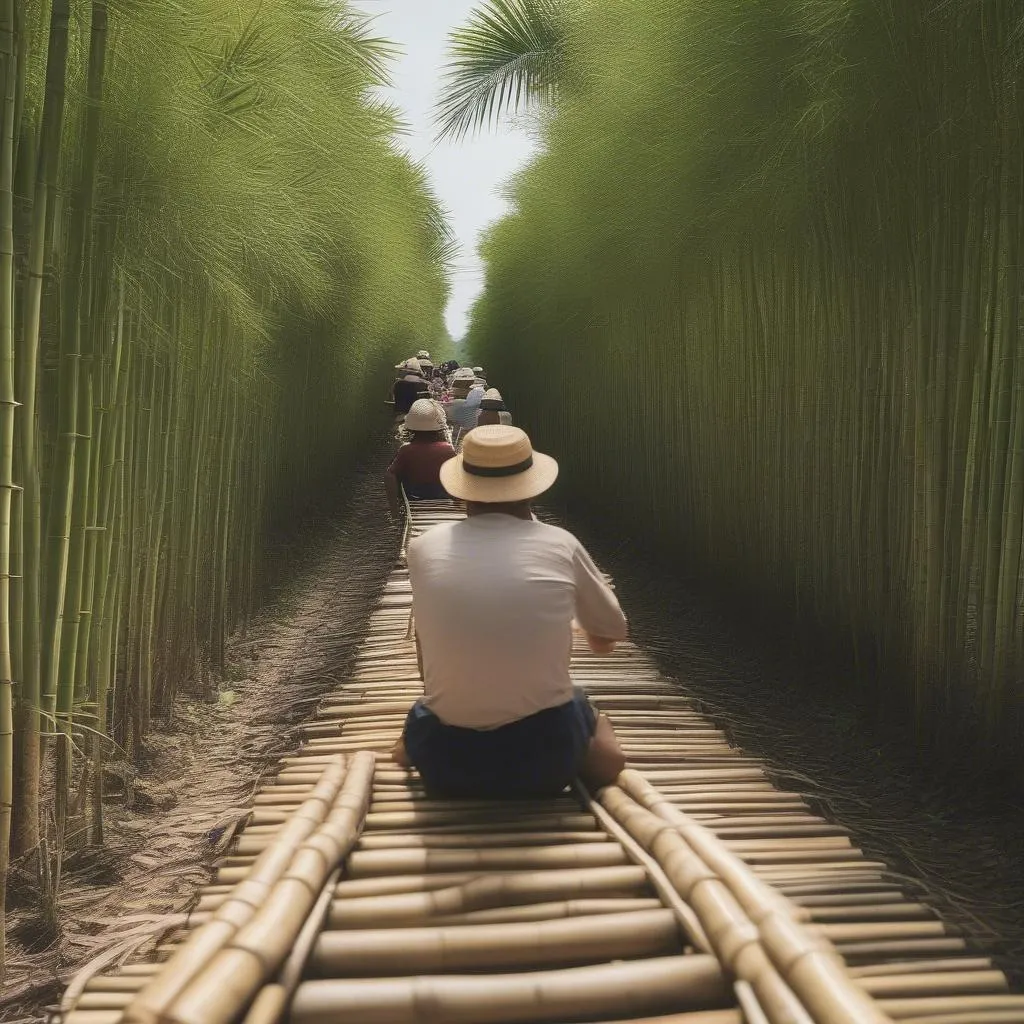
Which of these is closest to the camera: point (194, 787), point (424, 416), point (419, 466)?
point (194, 787)

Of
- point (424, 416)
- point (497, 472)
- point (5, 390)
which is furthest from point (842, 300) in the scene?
point (5, 390)

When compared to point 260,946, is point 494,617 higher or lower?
higher

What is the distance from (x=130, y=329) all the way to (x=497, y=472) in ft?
5.02

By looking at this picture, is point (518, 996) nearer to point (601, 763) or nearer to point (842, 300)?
point (601, 763)

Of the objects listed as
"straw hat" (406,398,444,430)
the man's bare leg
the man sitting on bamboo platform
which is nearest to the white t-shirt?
the man sitting on bamboo platform

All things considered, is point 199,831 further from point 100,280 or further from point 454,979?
point 454,979

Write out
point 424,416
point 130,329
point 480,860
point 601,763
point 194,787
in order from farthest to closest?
point 424,416 → point 194,787 → point 130,329 → point 601,763 → point 480,860

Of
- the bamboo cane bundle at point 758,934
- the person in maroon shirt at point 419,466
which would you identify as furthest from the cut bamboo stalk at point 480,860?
the person in maroon shirt at point 419,466

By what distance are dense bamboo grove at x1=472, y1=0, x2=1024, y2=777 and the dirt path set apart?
2178 mm

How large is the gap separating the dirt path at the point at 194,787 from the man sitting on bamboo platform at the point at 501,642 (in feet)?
2.18

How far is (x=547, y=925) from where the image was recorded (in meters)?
1.68

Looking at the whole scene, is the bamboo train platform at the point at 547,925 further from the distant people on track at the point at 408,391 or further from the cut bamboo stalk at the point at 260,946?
the distant people on track at the point at 408,391

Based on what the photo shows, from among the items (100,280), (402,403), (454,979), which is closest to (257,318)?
(100,280)

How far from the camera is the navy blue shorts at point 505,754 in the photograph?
7.86ft
